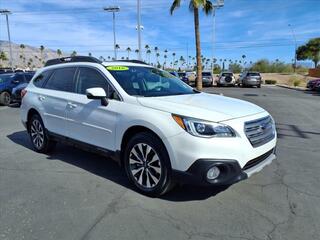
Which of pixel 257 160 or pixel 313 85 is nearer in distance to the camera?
pixel 257 160

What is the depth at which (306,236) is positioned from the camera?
3230 mm

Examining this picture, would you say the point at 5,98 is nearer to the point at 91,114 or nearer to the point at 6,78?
the point at 6,78

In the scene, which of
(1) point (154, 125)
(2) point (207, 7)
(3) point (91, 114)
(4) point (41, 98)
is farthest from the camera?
(2) point (207, 7)

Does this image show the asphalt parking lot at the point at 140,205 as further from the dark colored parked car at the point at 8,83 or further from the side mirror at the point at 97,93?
the dark colored parked car at the point at 8,83

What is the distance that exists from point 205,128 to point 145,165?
3.31 ft

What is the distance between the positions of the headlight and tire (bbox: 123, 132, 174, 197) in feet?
1.44

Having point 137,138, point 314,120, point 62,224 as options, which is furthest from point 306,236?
point 314,120

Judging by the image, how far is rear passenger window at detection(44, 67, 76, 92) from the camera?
552 cm

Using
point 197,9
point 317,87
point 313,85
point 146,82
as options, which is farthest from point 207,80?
point 146,82

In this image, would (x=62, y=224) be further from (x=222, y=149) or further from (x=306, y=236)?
(x=306, y=236)

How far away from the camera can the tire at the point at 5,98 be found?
52.0ft

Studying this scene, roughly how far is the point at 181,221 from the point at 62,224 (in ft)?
4.26

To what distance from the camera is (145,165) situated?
4.18 metres

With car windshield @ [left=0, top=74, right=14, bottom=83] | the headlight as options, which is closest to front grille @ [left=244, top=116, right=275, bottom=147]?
the headlight
